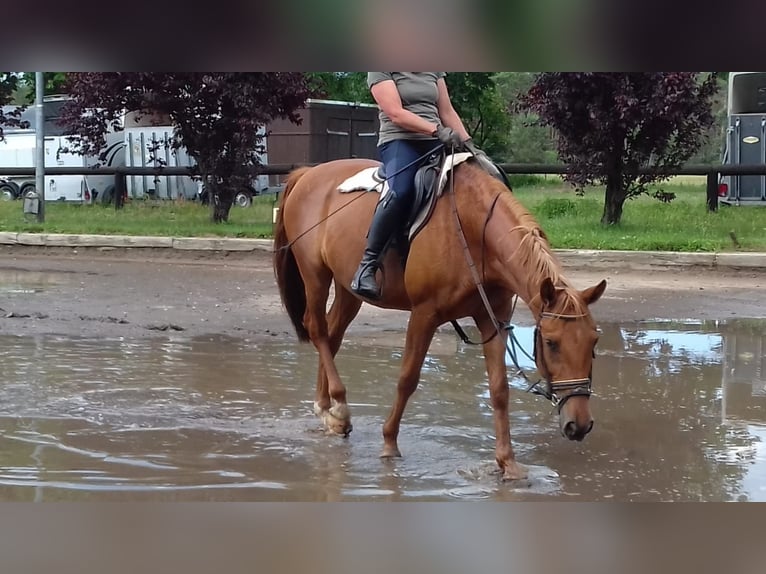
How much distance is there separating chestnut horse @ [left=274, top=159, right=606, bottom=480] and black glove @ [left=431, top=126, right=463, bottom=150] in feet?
0.49

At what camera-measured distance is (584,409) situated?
4375 mm

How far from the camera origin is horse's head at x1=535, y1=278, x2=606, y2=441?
437 centimetres

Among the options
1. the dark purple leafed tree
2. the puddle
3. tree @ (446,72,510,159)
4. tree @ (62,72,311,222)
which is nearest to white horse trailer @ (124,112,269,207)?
tree @ (62,72,311,222)

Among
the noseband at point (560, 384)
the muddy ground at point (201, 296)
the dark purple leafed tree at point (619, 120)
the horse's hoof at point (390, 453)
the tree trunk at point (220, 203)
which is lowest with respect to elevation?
the horse's hoof at point (390, 453)

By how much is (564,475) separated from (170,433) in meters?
2.39

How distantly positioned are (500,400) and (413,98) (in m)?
1.78

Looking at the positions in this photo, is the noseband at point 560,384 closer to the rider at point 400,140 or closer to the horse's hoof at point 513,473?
the horse's hoof at point 513,473

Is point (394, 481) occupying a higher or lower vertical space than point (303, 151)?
lower

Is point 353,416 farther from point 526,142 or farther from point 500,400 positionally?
point 526,142

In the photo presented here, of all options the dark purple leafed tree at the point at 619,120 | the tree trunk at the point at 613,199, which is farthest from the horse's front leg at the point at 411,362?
the tree trunk at the point at 613,199

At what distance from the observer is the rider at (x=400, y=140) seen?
525 cm

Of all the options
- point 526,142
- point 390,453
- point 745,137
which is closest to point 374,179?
point 390,453

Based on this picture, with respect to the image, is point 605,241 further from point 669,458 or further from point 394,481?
point 394,481
